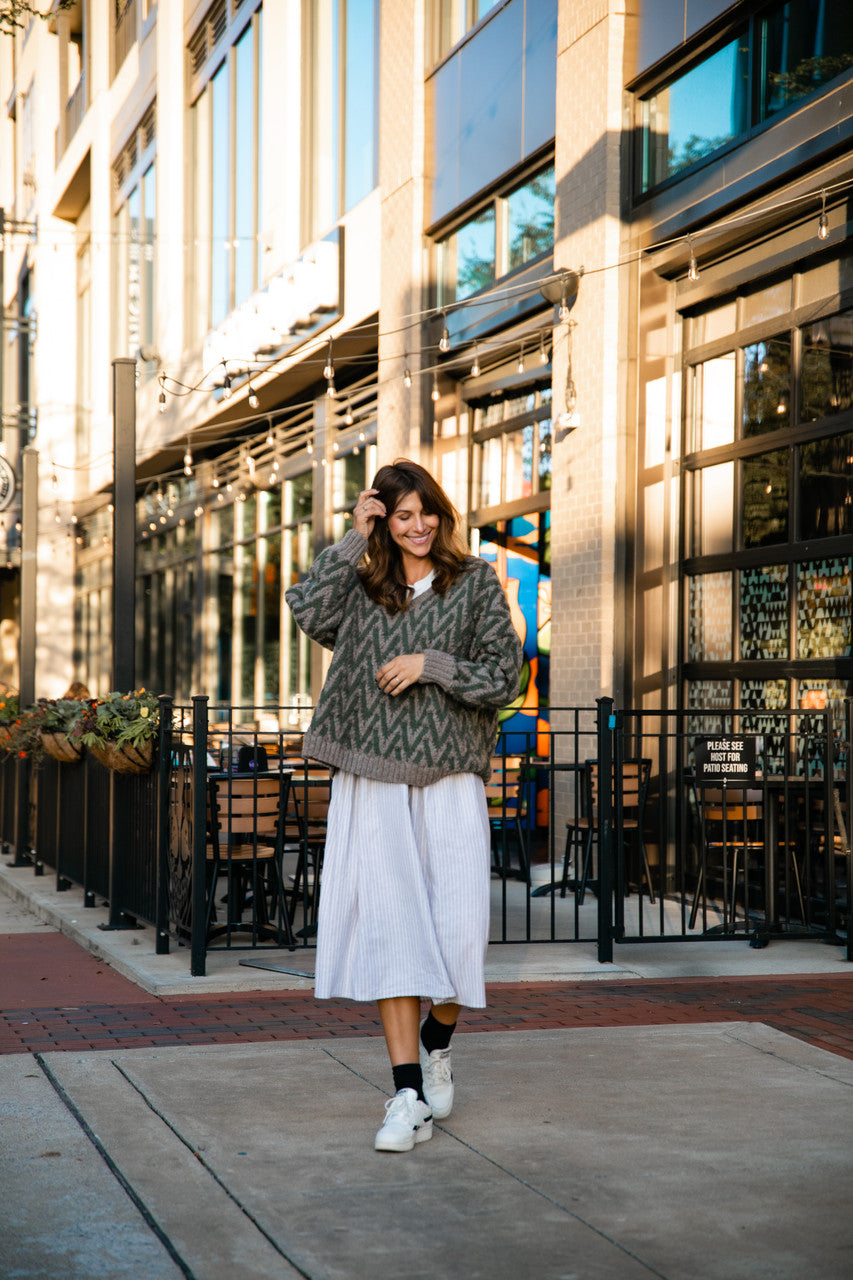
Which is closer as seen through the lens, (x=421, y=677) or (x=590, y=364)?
(x=421, y=677)

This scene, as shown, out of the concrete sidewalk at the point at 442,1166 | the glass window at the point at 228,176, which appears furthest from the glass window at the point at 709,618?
the glass window at the point at 228,176

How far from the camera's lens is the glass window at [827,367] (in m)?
8.77

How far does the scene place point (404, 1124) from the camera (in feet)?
14.0

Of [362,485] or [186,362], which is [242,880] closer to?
[362,485]

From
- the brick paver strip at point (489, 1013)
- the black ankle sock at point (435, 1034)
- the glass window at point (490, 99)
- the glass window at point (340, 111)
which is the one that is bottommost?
the brick paver strip at point (489, 1013)

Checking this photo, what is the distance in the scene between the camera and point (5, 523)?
34656 millimetres

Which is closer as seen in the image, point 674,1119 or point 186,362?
point 674,1119

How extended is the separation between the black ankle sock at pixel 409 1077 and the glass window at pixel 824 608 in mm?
5182

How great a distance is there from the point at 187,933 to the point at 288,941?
0.66 meters

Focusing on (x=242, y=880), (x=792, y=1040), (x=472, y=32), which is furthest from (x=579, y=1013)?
(x=472, y=32)

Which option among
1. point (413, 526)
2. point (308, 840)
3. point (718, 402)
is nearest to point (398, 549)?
point (413, 526)

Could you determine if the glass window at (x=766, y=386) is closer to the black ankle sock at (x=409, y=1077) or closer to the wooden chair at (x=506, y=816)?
the wooden chair at (x=506, y=816)

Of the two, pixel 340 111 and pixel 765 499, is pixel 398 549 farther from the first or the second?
pixel 340 111

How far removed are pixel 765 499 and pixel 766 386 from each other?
2.36 feet
